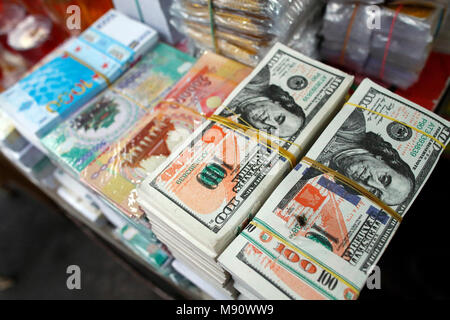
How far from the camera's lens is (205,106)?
3.94ft

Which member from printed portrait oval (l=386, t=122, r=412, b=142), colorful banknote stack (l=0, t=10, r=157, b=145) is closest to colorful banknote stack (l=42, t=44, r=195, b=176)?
colorful banknote stack (l=0, t=10, r=157, b=145)

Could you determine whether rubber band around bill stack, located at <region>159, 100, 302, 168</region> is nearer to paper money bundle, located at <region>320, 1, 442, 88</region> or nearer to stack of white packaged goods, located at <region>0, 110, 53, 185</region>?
paper money bundle, located at <region>320, 1, 442, 88</region>

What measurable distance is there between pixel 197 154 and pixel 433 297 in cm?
148

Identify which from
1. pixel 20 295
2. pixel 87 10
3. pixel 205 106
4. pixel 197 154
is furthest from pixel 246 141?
pixel 20 295

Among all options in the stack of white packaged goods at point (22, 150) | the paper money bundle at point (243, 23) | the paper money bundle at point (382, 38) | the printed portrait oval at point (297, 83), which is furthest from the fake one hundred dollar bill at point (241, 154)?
the stack of white packaged goods at point (22, 150)

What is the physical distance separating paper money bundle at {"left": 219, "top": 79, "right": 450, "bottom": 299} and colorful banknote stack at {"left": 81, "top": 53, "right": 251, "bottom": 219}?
0.40m

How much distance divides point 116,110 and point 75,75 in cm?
24

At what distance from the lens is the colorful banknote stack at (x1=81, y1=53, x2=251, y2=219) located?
110cm

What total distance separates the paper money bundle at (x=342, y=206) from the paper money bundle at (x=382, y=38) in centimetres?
30

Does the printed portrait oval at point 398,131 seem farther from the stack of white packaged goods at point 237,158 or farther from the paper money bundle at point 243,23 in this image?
the paper money bundle at point 243,23

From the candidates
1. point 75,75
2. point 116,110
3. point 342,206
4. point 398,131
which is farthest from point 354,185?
point 75,75

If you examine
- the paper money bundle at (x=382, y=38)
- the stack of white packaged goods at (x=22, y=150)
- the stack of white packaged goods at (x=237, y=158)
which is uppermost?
the paper money bundle at (x=382, y=38)

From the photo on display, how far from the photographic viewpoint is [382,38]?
1.21 m

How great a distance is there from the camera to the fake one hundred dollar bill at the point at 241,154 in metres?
0.89
